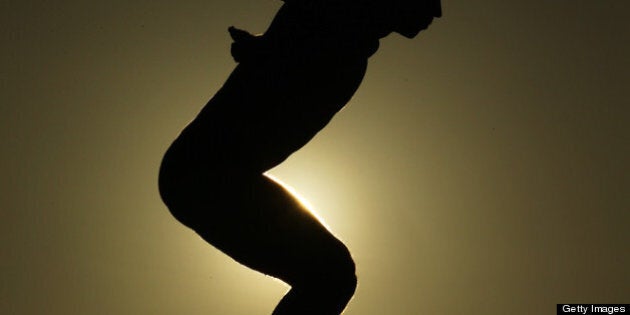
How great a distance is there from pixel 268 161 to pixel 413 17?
0.62 m

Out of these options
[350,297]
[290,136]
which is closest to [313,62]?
[290,136]

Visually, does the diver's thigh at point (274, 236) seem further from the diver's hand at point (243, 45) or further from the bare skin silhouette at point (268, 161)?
the diver's hand at point (243, 45)

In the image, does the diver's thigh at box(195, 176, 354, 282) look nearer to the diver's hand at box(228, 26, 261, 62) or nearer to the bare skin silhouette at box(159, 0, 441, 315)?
the bare skin silhouette at box(159, 0, 441, 315)

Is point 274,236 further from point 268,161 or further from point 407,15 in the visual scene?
point 407,15

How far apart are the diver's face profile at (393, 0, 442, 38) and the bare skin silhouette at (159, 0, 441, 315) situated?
0.72ft

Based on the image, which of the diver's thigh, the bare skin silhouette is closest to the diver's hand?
the bare skin silhouette

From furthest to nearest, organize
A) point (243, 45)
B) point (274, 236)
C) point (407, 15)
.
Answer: point (407, 15)
point (243, 45)
point (274, 236)

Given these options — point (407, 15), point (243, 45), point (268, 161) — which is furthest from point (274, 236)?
point (407, 15)

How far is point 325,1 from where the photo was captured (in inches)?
64.7

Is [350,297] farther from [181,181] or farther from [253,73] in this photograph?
[253,73]

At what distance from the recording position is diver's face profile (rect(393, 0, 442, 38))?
1.72 meters

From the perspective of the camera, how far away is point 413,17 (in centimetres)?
174

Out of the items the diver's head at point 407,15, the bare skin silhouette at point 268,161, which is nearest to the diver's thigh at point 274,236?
the bare skin silhouette at point 268,161

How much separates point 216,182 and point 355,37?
56 cm
